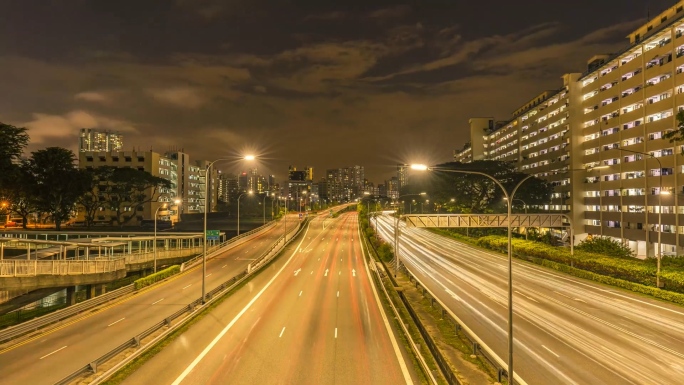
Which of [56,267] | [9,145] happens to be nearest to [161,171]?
[9,145]

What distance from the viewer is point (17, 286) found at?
95.7 feet

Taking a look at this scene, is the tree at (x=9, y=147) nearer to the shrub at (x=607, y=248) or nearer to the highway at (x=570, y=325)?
the highway at (x=570, y=325)

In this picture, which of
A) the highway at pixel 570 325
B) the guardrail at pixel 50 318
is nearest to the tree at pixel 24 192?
the guardrail at pixel 50 318

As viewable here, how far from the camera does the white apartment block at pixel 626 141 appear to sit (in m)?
61.7

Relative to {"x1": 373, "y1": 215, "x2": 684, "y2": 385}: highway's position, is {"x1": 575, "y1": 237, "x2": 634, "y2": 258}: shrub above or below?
above

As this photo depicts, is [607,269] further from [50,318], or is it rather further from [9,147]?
[9,147]

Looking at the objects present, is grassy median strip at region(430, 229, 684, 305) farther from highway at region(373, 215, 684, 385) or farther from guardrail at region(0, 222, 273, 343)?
guardrail at region(0, 222, 273, 343)

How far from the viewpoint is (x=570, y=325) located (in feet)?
88.5

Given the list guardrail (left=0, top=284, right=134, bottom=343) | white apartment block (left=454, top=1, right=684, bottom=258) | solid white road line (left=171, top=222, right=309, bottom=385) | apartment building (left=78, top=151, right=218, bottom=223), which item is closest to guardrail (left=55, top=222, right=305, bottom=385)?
solid white road line (left=171, top=222, right=309, bottom=385)

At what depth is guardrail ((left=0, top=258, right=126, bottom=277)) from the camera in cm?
2879

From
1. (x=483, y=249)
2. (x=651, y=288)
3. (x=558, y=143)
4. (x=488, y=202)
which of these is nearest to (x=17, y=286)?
(x=651, y=288)

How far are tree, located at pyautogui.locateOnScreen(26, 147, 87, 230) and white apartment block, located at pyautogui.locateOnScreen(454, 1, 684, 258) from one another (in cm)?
10125

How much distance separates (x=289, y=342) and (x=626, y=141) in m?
77.1

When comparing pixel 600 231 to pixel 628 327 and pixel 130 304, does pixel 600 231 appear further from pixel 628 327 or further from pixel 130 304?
pixel 130 304
